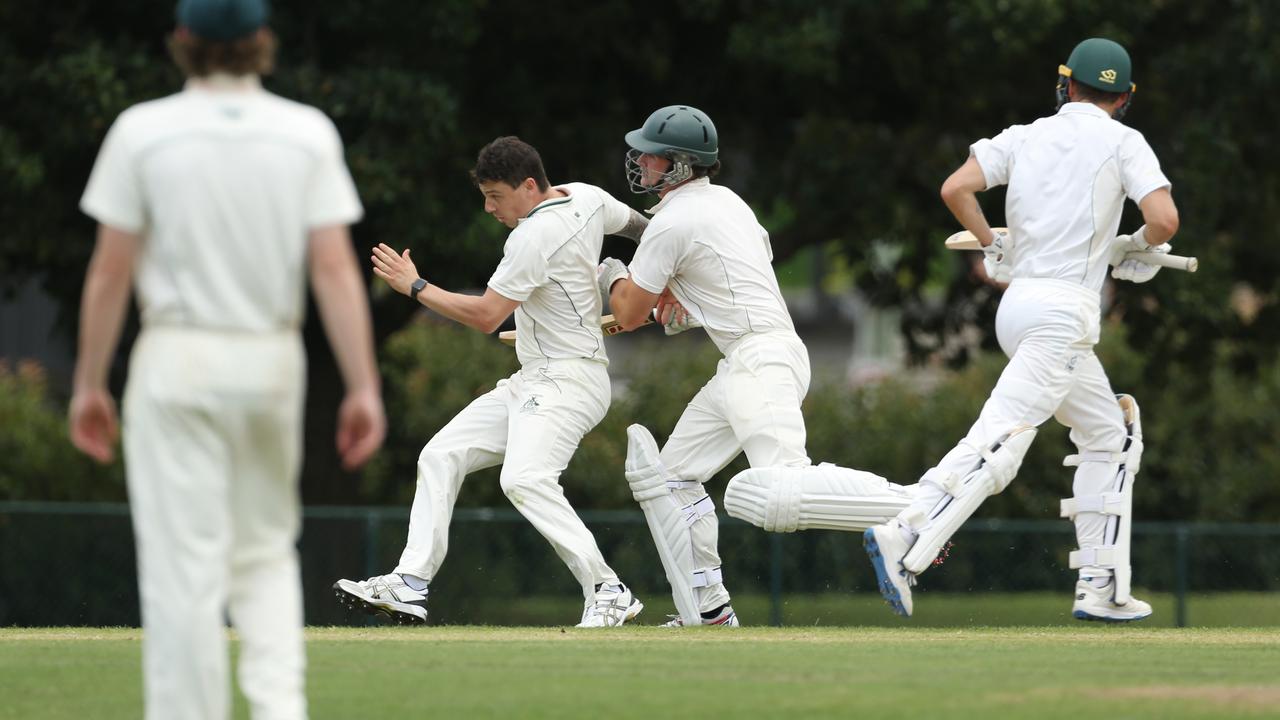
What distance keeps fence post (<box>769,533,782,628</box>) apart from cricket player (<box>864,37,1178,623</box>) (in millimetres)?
6785

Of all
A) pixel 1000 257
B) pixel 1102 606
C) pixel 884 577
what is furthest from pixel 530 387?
pixel 1102 606

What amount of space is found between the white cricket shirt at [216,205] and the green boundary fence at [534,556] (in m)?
9.78

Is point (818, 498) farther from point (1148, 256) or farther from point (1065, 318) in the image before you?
point (1148, 256)

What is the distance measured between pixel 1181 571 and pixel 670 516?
8.11 meters

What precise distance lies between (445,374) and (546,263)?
12.5 meters

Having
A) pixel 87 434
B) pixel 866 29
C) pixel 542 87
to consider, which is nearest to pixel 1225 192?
pixel 866 29

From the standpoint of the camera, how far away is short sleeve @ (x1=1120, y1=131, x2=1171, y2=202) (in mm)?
8242

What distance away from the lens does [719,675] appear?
6.44 meters

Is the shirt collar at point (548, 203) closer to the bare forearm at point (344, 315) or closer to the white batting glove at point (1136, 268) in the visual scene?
the white batting glove at point (1136, 268)

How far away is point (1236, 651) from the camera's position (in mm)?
7488

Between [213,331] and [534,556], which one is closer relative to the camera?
[213,331]

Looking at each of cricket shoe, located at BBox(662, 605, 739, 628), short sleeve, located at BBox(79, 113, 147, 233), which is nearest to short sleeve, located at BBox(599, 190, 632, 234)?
cricket shoe, located at BBox(662, 605, 739, 628)

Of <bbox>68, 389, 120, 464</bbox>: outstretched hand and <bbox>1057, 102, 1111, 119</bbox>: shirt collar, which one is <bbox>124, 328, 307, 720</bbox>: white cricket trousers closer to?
<bbox>68, 389, 120, 464</bbox>: outstretched hand

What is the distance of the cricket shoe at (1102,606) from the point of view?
27.9 ft
